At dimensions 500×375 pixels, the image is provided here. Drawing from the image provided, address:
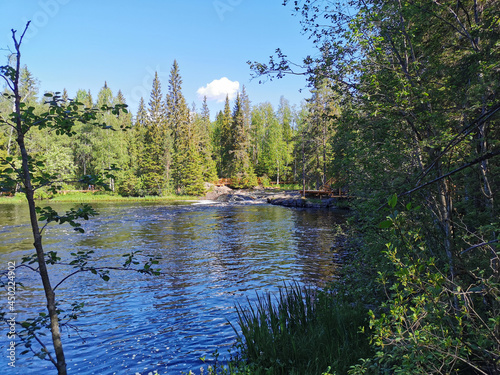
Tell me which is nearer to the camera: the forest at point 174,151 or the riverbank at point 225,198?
the riverbank at point 225,198

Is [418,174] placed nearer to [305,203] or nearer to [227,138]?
[305,203]

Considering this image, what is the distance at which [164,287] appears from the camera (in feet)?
33.2

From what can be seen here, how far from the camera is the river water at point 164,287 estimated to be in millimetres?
6090

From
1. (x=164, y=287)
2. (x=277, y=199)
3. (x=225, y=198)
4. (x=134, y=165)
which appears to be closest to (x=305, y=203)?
(x=277, y=199)

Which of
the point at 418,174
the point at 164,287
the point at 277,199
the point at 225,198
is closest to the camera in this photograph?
the point at 418,174

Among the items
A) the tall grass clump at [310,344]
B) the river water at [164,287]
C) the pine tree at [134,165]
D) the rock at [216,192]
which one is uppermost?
the pine tree at [134,165]

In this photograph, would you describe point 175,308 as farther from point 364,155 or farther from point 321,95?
point 321,95

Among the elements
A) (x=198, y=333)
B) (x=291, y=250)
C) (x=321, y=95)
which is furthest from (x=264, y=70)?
(x=321, y=95)

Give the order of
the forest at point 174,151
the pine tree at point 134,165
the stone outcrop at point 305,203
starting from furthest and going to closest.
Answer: the pine tree at point 134,165
the forest at point 174,151
the stone outcrop at point 305,203

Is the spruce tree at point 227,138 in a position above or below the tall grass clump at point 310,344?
above

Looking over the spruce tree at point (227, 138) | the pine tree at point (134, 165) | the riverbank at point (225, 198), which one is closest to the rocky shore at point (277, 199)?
the riverbank at point (225, 198)

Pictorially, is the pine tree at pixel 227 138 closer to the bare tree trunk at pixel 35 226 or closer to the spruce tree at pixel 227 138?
the spruce tree at pixel 227 138

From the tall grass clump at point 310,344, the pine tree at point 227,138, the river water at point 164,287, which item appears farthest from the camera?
the pine tree at point 227,138

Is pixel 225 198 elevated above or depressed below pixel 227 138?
below
